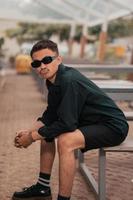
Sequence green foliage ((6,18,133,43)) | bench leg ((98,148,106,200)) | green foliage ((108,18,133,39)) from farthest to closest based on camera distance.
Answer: green foliage ((108,18,133,39))
green foliage ((6,18,133,43))
bench leg ((98,148,106,200))

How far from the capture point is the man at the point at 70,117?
3.70 meters

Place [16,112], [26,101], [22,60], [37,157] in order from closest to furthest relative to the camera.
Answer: [37,157]
[16,112]
[26,101]
[22,60]

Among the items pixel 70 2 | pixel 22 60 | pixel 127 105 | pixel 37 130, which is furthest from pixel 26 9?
pixel 37 130

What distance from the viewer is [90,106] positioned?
3891mm

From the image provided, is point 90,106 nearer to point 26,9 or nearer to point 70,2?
point 70,2

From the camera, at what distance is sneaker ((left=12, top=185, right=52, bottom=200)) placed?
413 centimetres

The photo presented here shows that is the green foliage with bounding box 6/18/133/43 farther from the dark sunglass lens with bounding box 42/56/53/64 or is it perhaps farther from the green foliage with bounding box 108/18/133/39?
the dark sunglass lens with bounding box 42/56/53/64

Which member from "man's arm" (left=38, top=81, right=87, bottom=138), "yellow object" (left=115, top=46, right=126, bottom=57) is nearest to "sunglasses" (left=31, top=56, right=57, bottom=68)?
"man's arm" (left=38, top=81, right=87, bottom=138)

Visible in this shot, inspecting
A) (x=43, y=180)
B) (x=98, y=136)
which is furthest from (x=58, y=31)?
(x=98, y=136)

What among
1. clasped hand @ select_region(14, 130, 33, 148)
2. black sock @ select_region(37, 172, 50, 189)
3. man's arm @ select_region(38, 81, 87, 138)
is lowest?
black sock @ select_region(37, 172, 50, 189)

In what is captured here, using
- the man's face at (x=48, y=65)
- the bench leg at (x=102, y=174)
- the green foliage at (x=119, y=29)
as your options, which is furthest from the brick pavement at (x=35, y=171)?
the green foliage at (x=119, y=29)

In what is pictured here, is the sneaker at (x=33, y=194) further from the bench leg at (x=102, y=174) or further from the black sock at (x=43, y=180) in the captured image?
Answer: the bench leg at (x=102, y=174)

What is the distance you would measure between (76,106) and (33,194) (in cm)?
92

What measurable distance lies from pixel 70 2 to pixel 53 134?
52.4 ft
